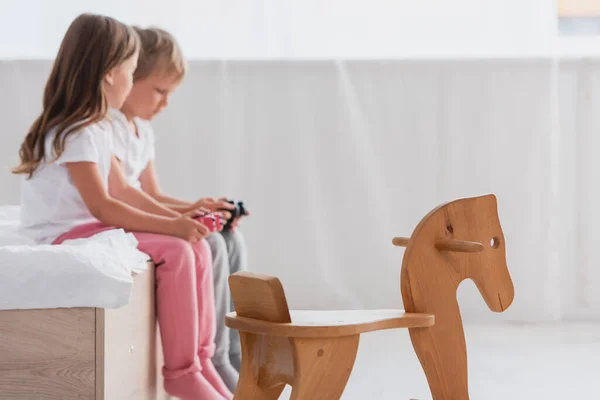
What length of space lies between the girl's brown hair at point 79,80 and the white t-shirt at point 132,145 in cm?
15

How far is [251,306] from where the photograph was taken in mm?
924

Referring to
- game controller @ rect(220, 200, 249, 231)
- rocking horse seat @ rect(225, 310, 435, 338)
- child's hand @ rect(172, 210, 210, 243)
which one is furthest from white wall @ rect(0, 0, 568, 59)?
rocking horse seat @ rect(225, 310, 435, 338)

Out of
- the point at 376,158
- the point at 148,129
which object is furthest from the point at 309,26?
the point at 148,129

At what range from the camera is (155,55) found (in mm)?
1639

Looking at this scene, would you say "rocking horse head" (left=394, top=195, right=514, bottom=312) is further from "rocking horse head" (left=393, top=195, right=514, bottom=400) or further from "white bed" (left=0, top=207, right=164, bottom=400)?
"white bed" (left=0, top=207, right=164, bottom=400)

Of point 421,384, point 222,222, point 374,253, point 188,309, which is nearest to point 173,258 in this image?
point 188,309

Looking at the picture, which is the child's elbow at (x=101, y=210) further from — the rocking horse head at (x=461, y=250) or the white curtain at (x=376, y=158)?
the white curtain at (x=376, y=158)

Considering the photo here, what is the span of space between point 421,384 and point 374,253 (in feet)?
2.77

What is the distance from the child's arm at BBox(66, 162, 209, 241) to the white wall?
1219 mm

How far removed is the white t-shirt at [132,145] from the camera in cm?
155

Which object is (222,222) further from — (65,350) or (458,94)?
(458,94)

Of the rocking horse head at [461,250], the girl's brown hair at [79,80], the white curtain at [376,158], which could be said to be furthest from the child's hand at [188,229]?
the white curtain at [376,158]

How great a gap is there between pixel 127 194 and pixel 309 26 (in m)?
1.13

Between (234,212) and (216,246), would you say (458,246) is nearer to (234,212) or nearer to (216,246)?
(216,246)
